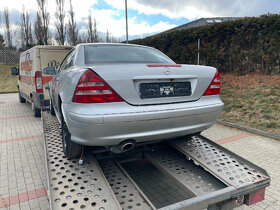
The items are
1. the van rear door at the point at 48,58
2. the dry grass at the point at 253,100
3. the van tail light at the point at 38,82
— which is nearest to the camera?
the dry grass at the point at 253,100

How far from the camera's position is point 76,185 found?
7.16ft

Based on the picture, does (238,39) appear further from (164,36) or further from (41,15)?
(41,15)

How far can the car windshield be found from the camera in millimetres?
2784

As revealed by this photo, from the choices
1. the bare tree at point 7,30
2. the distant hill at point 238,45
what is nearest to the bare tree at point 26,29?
the bare tree at point 7,30

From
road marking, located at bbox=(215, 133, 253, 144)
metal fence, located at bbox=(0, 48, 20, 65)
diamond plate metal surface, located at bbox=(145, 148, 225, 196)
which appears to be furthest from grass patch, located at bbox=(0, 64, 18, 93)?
diamond plate metal surface, located at bbox=(145, 148, 225, 196)

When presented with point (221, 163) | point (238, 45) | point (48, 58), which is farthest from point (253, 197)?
point (238, 45)

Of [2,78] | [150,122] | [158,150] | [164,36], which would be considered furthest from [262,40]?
[2,78]

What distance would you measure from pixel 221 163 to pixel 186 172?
0.43 m

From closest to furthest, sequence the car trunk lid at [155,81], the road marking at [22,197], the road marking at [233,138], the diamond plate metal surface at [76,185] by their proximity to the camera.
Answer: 1. the diamond plate metal surface at [76,185]
2. the car trunk lid at [155,81]
3. the road marking at [22,197]
4. the road marking at [233,138]

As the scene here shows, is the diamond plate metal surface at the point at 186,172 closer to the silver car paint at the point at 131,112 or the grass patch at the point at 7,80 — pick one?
the silver car paint at the point at 131,112

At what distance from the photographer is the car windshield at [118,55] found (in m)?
2.78

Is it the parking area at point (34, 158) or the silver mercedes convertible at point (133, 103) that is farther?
the parking area at point (34, 158)

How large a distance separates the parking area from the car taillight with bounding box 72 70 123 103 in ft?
5.05

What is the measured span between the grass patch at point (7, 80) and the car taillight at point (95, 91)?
16606 millimetres
